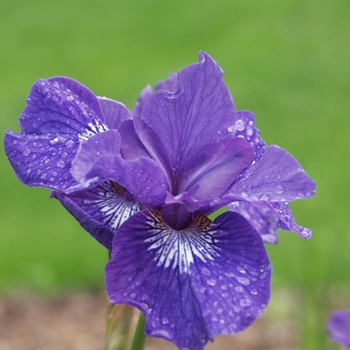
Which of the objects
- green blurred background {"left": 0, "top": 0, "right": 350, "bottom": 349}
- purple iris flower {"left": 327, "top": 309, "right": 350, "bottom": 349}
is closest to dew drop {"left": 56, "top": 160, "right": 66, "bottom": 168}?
purple iris flower {"left": 327, "top": 309, "right": 350, "bottom": 349}

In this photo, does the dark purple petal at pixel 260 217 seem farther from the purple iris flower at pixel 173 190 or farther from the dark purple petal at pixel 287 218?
the dark purple petal at pixel 287 218

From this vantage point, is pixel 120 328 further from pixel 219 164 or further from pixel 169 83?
pixel 169 83

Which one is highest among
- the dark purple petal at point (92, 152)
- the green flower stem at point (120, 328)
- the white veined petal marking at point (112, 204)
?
the dark purple petal at point (92, 152)

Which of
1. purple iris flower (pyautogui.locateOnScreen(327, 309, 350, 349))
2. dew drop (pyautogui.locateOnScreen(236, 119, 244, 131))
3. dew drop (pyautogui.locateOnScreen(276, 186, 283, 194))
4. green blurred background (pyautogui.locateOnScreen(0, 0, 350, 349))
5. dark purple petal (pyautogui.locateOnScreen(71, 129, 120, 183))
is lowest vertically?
green blurred background (pyautogui.locateOnScreen(0, 0, 350, 349))

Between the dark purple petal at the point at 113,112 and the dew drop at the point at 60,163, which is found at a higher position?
the dew drop at the point at 60,163

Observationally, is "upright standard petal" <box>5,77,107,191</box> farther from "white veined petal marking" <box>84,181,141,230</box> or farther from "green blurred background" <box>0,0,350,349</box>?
"green blurred background" <box>0,0,350,349</box>

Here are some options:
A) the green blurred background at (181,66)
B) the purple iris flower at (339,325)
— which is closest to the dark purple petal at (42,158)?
the purple iris flower at (339,325)

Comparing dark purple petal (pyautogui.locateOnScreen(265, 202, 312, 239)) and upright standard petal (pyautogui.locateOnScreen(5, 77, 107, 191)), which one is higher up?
upright standard petal (pyautogui.locateOnScreen(5, 77, 107, 191))
